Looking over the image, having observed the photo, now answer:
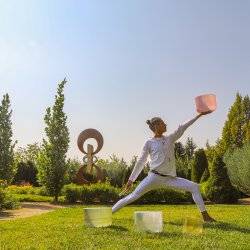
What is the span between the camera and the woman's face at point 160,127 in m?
9.95

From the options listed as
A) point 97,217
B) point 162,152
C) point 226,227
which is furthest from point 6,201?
point 226,227

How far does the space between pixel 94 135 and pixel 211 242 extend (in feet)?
72.5

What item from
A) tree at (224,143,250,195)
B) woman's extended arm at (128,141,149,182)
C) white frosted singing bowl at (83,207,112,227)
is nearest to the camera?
white frosted singing bowl at (83,207,112,227)

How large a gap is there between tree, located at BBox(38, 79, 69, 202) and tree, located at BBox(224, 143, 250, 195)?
317 inches

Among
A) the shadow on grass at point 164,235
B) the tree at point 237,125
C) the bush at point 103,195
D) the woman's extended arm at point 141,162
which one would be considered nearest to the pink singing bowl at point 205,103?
the woman's extended arm at point 141,162

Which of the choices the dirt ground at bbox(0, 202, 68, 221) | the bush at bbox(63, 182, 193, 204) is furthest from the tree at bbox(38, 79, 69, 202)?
the dirt ground at bbox(0, 202, 68, 221)

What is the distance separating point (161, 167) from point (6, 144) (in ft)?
54.9

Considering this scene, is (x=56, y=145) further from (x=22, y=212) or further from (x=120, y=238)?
(x=120, y=238)

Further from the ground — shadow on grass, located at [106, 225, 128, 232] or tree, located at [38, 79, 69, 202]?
tree, located at [38, 79, 69, 202]

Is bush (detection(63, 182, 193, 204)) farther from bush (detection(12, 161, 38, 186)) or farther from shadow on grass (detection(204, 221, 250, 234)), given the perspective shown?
bush (detection(12, 161, 38, 186))

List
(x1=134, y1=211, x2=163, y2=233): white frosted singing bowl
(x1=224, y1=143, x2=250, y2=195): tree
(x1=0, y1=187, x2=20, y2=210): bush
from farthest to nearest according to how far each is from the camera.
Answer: (x1=224, y1=143, x2=250, y2=195): tree → (x1=0, y1=187, x2=20, y2=210): bush → (x1=134, y1=211, x2=163, y2=233): white frosted singing bowl

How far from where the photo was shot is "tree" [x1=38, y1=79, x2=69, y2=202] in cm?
2622

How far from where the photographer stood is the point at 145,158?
1012cm

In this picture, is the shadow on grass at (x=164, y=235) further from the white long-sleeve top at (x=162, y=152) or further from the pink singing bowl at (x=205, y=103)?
the pink singing bowl at (x=205, y=103)
